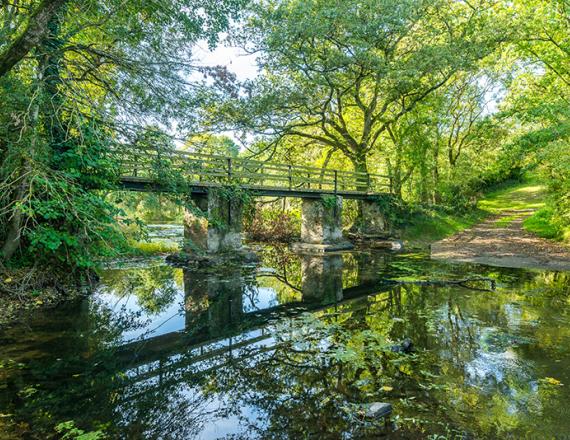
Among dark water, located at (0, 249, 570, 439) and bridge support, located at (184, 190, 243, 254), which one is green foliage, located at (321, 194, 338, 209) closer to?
bridge support, located at (184, 190, 243, 254)

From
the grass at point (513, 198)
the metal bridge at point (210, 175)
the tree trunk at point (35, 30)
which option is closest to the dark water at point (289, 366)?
the metal bridge at point (210, 175)

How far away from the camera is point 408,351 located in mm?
5738

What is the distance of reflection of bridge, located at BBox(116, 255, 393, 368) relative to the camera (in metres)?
5.81

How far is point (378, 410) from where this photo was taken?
3.96 metres

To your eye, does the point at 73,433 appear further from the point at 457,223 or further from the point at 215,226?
the point at 457,223

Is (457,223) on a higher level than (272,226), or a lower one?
lower

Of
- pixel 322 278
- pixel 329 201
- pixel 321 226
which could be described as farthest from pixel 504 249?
pixel 322 278

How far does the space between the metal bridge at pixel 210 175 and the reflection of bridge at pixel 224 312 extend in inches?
118

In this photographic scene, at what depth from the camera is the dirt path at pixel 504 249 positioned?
565 inches

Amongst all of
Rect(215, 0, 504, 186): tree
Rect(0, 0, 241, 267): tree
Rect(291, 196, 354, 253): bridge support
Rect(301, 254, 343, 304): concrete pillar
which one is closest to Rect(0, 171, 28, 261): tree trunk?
Rect(0, 0, 241, 267): tree

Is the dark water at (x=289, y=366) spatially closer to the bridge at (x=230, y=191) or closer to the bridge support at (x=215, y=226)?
the bridge at (x=230, y=191)

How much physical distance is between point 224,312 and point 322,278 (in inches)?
183

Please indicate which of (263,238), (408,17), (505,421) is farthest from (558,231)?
(505,421)

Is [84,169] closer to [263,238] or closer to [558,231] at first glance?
[263,238]
